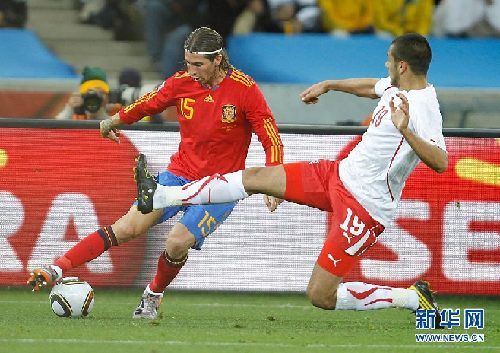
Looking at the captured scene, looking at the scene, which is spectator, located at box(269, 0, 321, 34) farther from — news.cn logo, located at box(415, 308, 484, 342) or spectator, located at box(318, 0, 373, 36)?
news.cn logo, located at box(415, 308, 484, 342)

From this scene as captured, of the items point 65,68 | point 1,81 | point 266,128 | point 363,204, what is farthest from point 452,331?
point 65,68

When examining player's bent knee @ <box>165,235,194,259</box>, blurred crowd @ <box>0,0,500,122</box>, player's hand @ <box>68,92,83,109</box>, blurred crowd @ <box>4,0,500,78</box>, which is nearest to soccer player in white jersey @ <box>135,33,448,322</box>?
player's bent knee @ <box>165,235,194,259</box>

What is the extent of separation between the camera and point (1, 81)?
1483 cm

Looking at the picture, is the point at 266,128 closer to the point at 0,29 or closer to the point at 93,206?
the point at 93,206

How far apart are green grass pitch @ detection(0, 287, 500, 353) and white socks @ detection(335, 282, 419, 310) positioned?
21 centimetres

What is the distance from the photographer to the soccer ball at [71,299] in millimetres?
9727

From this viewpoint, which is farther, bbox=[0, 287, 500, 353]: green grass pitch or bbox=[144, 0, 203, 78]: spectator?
bbox=[144, 0, 203, 78]: spectator

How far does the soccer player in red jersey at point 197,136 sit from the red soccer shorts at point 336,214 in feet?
2.26

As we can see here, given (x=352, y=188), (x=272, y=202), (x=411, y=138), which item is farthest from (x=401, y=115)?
(x=272, y=202)

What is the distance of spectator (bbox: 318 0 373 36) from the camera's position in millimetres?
17047

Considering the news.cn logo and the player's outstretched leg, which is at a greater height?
the player's outstretched leg

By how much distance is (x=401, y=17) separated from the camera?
56.9 ft

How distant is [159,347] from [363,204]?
1.63 metres

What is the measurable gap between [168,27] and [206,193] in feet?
26.2
